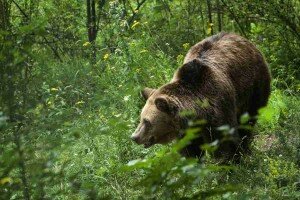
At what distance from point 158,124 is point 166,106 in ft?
0.77

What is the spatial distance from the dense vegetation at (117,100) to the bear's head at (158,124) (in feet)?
0.91

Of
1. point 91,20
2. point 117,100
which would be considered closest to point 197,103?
point 117,100

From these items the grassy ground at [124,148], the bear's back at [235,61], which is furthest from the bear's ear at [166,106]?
the bear's back at [235,61]

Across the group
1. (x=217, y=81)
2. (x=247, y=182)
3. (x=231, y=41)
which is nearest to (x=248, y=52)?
(x=231, y=41)

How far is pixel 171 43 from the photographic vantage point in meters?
11.9

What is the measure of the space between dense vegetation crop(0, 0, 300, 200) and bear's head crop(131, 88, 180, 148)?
28 centimetres

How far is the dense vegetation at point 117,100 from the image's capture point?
271 centimetres

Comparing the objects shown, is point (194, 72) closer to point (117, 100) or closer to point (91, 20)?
point (117, 100)

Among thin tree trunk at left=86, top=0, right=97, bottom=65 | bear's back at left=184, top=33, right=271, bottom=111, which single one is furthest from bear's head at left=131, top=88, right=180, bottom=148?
thin tree trunk at left=86, top=0, right=97, bottom=65

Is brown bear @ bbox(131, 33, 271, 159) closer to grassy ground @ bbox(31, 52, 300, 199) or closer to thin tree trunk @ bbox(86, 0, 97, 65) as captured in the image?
grassy ground @ bbox(31, 52, 300, 199)

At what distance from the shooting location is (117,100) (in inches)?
356

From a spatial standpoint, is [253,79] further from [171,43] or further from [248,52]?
[171,43]

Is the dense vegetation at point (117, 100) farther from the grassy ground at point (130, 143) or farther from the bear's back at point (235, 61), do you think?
the bear's back at point (235, 61)

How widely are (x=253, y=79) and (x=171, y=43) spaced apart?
4.28 meters
